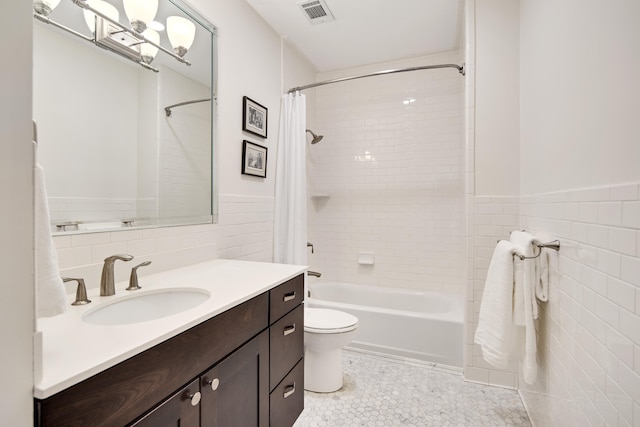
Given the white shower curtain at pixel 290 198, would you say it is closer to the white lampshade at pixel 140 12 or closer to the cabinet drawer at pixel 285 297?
the cabinet drawer at pixel 285 297

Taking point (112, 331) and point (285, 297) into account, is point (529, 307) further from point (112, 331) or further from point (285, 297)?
point (112, 331)

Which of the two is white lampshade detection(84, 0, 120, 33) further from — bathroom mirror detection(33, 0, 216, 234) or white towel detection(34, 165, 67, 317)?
white towel detection(34, 165, 67, 317)

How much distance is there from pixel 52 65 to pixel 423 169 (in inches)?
106

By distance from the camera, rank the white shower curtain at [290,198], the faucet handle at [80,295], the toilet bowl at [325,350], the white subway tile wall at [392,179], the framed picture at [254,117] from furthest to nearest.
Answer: the white subway tile wall at [392,179]
the white shower curtain at [290,198]
the framed picture at [254,117]
the toilet bowl at [325,350]
the faucet handle at [80,295]

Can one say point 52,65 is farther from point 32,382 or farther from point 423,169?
point 423,169

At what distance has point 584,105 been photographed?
1.00 meters

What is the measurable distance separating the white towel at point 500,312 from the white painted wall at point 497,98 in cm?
63

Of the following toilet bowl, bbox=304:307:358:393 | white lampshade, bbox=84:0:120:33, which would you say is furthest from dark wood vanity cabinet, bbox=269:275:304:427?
white lampshade, bbox=84:0:120:33

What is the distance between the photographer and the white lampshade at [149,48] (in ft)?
4.63

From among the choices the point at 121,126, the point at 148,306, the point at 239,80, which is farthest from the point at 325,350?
the point at 239,80

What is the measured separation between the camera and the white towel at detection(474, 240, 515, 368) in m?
1.38

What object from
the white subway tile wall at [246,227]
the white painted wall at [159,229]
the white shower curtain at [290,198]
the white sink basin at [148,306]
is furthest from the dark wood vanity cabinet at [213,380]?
the white shower curtain at [290,198]

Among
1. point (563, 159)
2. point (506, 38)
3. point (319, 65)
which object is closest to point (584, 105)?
point (563, 159)

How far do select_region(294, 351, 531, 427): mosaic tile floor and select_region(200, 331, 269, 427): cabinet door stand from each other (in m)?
0.57
